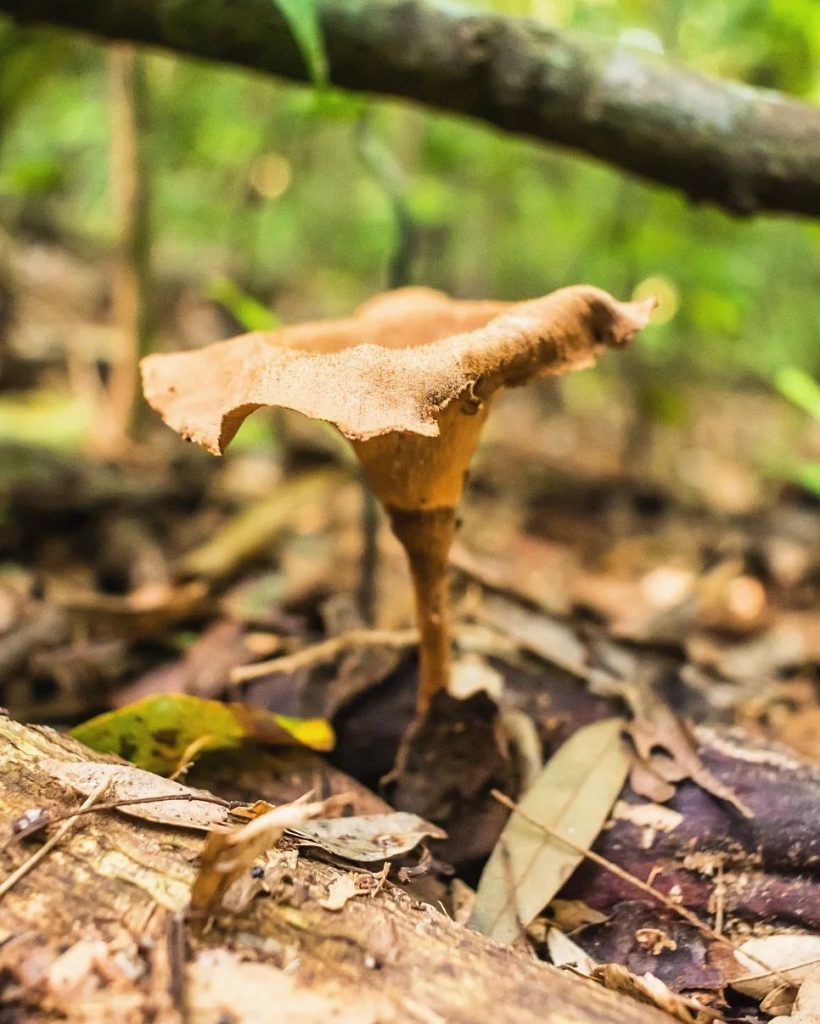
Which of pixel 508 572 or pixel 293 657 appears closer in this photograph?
pixel 293 657

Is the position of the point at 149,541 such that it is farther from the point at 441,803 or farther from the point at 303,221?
the point at 303,221

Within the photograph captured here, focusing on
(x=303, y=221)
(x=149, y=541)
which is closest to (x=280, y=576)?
(x=149, y=541)

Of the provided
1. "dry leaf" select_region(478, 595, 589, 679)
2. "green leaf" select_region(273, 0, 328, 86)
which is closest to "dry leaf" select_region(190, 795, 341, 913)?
"dry leaf" select_region(478, 595, 589, 679)

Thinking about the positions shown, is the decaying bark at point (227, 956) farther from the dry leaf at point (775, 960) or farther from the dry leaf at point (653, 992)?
the dry leaf at point (775, 960)

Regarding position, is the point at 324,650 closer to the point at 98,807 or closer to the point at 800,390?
the point at 98,807

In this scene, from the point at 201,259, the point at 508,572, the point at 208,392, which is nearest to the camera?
the point at 208,392

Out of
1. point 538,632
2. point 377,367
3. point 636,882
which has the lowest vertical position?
point 538,632

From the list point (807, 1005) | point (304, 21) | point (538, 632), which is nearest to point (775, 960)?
point (807, 1005)

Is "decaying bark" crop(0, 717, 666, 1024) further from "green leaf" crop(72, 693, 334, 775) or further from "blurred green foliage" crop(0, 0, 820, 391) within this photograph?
"blurred green foliage" crop(0, 0, 820, 391)
